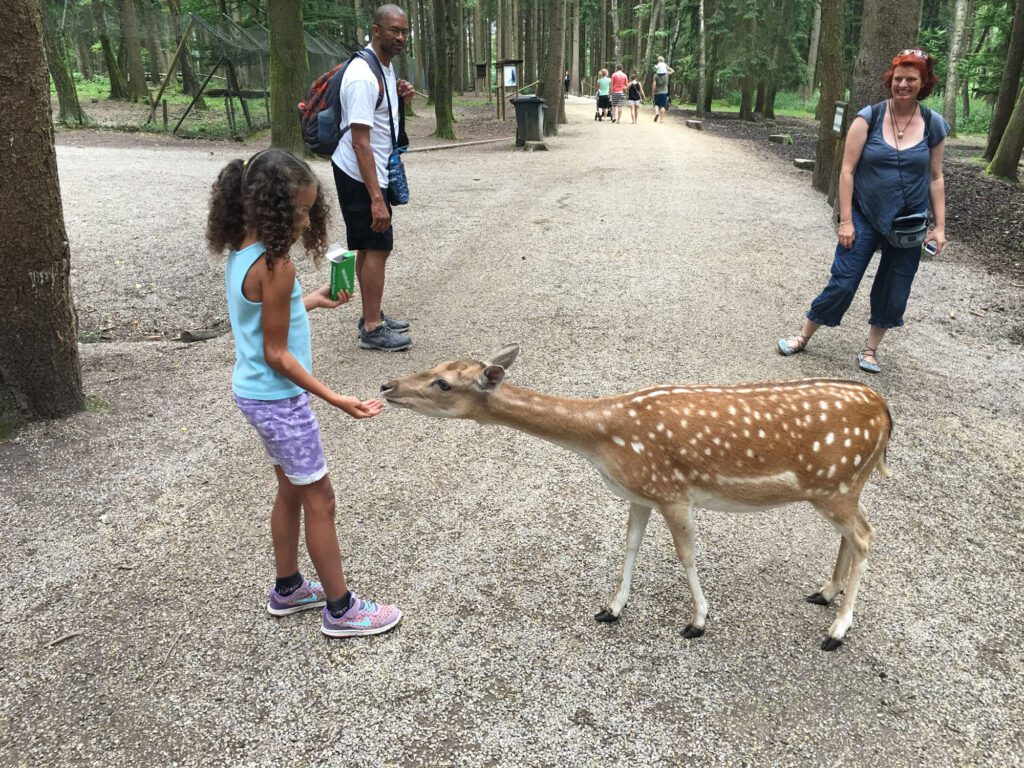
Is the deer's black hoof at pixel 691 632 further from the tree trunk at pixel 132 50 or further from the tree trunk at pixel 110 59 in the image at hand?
the tree trunk at pixel 110 59

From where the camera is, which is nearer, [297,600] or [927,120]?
[297,600]

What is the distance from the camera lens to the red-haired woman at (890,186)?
5087 millimetres

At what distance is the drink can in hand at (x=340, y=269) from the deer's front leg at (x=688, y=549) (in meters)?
1.61

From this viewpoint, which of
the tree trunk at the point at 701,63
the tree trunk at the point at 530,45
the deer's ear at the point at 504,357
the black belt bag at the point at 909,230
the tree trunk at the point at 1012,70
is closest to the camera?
the deer's ear at the point at 504,357

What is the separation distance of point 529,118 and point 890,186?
14418 mm

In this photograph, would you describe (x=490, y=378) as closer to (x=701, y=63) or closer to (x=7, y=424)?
(x=7, y=424)

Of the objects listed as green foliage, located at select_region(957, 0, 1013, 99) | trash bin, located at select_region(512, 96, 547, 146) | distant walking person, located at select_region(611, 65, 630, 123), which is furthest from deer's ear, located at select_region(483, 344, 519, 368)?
distant walking person, located at select_region(611, 65, 630, 123)

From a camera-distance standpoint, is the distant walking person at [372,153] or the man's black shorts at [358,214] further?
the man's black shorts at [358,214]

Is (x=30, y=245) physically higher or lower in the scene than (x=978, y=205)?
higher

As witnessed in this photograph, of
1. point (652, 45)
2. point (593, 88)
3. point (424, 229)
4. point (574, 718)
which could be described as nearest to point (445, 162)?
point (424, 229)

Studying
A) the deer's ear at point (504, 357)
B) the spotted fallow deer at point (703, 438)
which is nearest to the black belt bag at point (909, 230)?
the spotted fallow deer at point (703, 438)

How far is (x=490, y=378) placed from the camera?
2922mm

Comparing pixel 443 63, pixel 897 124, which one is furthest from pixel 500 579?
pixel 443 63

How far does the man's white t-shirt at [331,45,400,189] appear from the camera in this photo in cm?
511
